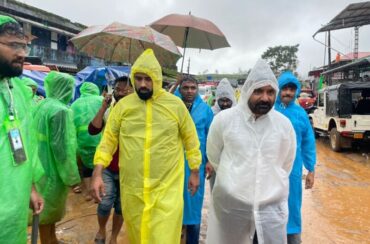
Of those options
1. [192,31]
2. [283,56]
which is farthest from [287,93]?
[283,56]

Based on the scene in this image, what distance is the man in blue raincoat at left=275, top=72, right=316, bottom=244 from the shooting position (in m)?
3.74

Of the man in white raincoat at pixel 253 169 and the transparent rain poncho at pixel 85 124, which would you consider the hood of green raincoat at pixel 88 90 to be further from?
the man in white raincoat at pixel 253 169

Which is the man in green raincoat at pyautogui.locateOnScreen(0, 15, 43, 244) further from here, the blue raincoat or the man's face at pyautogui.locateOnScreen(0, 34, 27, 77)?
the blue raincoat

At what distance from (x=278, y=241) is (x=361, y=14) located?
2049 cm

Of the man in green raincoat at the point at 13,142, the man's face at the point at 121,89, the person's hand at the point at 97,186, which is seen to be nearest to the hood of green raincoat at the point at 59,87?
the man's face at the point at 121,89

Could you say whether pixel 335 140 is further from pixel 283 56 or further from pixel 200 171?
pixel 283 56

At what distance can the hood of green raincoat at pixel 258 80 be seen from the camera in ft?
10.0

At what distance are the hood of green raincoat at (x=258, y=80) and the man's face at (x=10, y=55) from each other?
1710 millimetres

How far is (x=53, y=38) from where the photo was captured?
20547mm

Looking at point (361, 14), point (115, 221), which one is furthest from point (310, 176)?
point (361, 14)

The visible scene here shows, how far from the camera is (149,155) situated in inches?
124

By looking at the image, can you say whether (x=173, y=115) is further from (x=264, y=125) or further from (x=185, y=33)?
(x=185, y=33)

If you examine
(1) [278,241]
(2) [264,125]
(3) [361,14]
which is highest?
(3) [361,14]

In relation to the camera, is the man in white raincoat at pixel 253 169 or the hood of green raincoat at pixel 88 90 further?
the hood of green raincoat at pixel 88 90
